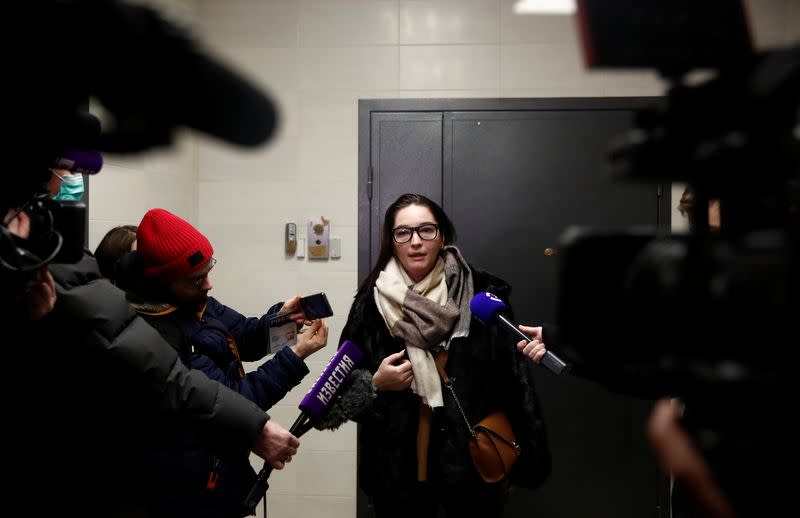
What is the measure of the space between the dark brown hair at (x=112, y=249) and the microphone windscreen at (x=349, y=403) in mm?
727

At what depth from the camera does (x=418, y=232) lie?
5.88 ft

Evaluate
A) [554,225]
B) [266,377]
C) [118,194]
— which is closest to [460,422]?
[266,377]

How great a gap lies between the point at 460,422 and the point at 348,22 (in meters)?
1.85

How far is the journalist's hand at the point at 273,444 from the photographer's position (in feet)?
4.10

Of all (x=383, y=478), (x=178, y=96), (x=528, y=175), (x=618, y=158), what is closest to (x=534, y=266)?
(x=528, y=175)

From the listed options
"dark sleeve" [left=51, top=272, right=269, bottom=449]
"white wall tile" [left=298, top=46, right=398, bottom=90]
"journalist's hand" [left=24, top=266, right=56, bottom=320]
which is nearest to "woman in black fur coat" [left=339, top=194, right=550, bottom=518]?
"dark sleeve" [left=51, top=272, right=269, bottom=449]

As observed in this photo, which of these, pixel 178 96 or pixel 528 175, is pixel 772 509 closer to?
pixel 178 96

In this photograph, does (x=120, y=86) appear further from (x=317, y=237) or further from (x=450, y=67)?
(x=450, y=67)

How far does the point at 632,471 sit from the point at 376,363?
4.77 feet

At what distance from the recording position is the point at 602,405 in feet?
8.15

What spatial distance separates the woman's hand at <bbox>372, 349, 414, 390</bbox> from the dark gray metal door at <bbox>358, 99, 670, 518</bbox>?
96 centimetres

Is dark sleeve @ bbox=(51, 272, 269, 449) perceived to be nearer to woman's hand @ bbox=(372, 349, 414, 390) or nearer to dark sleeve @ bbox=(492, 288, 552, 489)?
woman's hand @ bbox=(372, 349, 414, 390)

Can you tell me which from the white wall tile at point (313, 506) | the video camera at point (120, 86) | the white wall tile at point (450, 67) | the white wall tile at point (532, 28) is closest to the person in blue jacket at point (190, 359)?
the video camera at point (120, 86)

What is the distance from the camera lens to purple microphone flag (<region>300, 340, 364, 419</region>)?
4.59 feet
